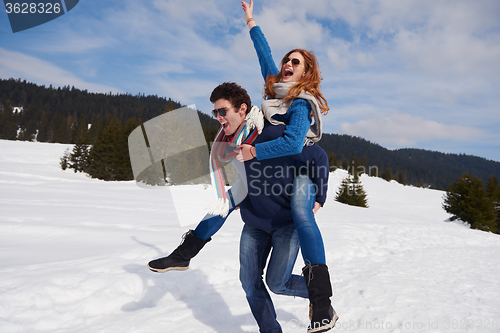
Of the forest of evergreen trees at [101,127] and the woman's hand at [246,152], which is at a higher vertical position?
the forest of evergreen trees at [101,127]

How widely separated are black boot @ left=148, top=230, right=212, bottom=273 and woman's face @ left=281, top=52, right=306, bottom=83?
1.34 metres

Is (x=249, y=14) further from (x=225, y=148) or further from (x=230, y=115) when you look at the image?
(x=225, y=148)

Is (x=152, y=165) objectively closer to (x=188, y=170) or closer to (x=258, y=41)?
(x=188, y=170)

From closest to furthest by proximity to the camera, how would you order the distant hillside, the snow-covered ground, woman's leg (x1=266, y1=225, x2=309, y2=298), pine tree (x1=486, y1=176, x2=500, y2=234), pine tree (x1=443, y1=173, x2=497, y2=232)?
woman's leg (x1=266, y1=225, x2=309, y2=298) → the snow-covered ground → pine tree (x1=443, y1=173, x2=497, y2=232) → pine tree (x1=486, y1=176, x2=500, y2=234) → the distant hillside

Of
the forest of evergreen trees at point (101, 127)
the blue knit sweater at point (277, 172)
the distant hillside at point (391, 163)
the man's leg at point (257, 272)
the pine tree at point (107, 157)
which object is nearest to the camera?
the blue knit sweater at point (277, 172)

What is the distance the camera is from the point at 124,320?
2.73 meters

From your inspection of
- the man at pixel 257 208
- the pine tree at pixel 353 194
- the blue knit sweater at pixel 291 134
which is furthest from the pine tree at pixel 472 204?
the blue knit sweater at pixel 291 134

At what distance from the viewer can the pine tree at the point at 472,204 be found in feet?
72.9

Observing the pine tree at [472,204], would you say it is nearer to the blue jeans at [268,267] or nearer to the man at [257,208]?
the blue jeans at [268,267]

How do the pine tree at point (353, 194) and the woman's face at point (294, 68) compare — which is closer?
the woman's face at point (294, 68)

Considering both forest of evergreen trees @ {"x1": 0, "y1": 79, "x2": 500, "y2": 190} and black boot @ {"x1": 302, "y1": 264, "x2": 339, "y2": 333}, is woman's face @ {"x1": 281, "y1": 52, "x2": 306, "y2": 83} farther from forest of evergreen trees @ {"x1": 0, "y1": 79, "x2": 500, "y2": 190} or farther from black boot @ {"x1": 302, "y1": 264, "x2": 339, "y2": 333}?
forest of evergreen trees @ {"x1": 0, "y1": 79, "x2": 500, "y2": 190}

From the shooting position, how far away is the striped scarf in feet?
6.09

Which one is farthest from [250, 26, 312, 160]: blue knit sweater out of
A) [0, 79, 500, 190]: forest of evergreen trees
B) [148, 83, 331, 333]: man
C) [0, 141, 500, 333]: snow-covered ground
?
[0, 79, 500, 190]: forest of evergreen trees

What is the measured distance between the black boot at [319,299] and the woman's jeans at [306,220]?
0.23 ft
